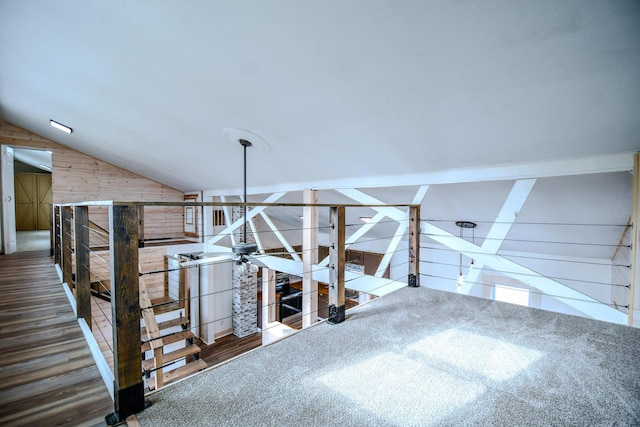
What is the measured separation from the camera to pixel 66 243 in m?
2.76

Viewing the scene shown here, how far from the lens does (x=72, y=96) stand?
3578 millimetres

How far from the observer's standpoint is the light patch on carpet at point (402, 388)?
1160 mm

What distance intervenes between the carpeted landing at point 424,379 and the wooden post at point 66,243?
92.3 inches

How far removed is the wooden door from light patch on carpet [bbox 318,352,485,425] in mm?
12664

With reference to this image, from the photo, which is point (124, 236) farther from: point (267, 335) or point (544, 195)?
point (267, 335)

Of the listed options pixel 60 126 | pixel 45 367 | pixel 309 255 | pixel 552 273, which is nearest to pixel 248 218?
pixel 309 255

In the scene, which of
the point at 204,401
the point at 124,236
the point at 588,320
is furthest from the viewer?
the point at 588,320

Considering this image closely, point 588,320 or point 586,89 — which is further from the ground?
point 586,89

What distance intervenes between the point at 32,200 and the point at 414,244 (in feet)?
42.2

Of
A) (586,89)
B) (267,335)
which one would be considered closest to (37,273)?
(267,335)

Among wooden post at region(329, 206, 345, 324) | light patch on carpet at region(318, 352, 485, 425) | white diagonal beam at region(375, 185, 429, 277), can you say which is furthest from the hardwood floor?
white diagonal beam at region(375, 185, 429, 277)

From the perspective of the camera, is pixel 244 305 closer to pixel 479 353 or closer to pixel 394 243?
pixel 394 243

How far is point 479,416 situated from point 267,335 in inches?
197

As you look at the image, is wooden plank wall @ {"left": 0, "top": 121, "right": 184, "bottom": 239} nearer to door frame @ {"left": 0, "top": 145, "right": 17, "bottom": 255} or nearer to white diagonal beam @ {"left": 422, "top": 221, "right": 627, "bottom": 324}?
door frame @ {"left": 0, "top": 145, "right": 17, "bottom": 255}
